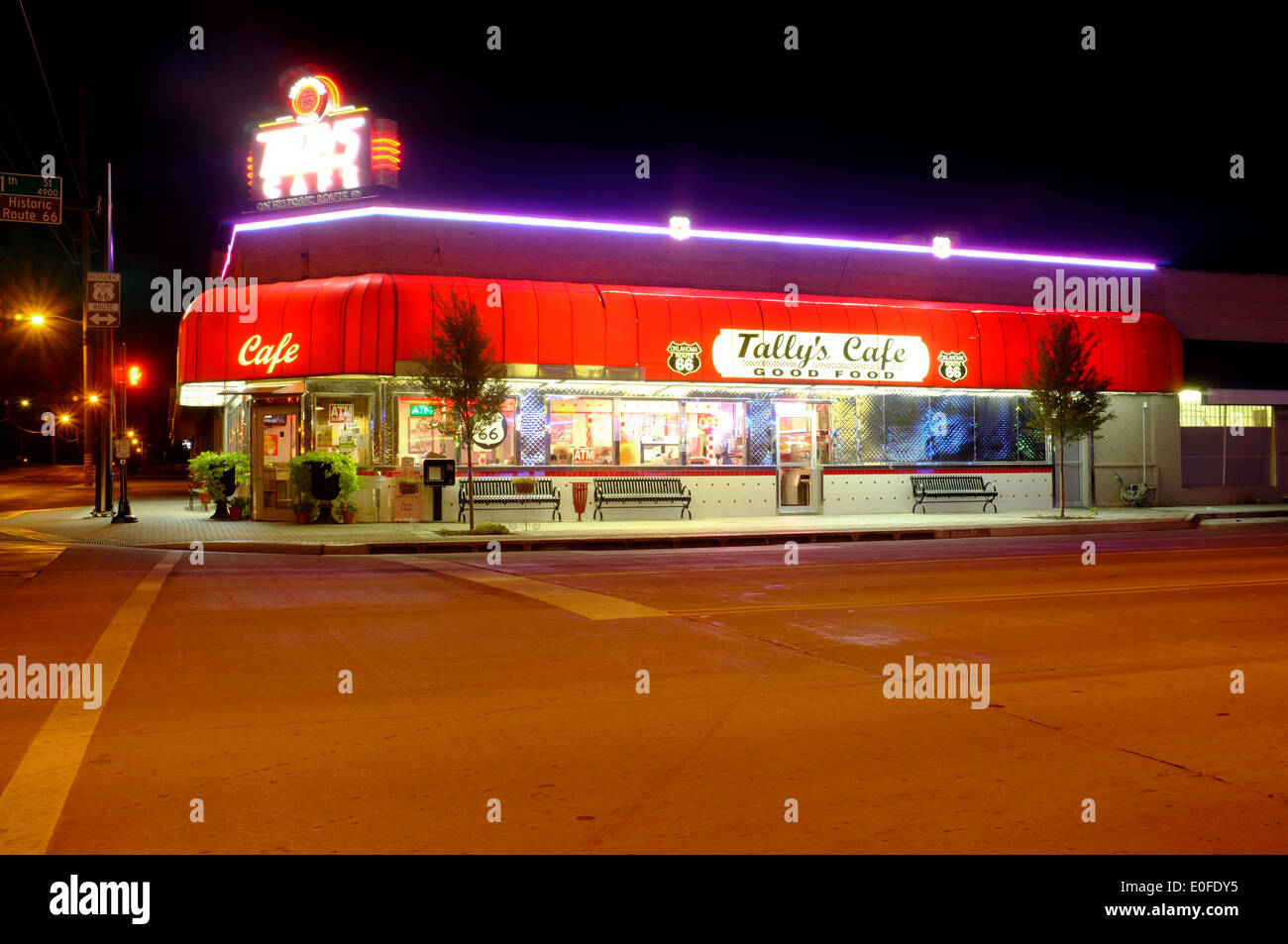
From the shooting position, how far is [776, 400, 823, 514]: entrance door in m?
27.8

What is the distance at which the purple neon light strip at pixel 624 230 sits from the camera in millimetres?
24953

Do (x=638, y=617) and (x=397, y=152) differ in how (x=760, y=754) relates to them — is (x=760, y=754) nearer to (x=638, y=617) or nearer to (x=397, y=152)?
(x=638, y=617)

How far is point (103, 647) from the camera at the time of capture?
907cm

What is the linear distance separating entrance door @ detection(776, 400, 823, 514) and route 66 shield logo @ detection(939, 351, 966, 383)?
3.61 m

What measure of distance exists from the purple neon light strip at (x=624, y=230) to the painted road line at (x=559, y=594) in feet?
38.2

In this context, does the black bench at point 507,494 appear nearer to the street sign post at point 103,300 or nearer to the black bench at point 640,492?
the black bench at point 640,492

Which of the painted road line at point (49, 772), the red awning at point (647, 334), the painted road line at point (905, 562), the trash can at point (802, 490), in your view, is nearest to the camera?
the painted road line at point (49, 772)

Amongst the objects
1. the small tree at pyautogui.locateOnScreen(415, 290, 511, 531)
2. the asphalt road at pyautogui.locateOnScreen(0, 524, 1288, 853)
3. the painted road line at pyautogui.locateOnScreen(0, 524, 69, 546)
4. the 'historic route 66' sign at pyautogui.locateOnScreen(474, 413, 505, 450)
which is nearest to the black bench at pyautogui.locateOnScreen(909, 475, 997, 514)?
the 'historic route 66' sign at pyautogui.locateOnScreen(474, 413, 505, 450)

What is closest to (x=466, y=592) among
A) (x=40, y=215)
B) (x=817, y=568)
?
(x=817, y=568)

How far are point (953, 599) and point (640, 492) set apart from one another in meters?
14.3

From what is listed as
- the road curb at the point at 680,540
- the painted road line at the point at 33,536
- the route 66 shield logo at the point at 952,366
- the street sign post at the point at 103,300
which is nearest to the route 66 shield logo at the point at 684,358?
the road curb at the point at 680,540

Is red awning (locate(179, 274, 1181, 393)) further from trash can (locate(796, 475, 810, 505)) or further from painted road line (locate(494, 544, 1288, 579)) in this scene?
painted road line (locate(494, 544, 1288, 579))

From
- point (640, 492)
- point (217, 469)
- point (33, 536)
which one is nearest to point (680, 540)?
point (640, 492)

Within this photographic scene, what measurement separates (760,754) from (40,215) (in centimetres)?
2034
